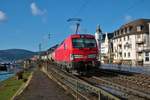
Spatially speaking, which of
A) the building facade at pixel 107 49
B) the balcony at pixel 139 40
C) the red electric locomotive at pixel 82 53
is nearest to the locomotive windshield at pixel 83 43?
the red electric locomotive at pixel 82 53

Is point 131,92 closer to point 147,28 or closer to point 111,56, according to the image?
point 147,28

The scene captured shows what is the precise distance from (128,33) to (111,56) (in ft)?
54.3

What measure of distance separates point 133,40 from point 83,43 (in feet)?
221

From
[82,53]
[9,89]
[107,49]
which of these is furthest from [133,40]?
[9,89]

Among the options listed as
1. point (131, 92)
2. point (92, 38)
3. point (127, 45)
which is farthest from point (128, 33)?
point (131, 92)

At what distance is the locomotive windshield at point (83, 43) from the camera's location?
30317 millimetres

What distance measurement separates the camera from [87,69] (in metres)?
30.5

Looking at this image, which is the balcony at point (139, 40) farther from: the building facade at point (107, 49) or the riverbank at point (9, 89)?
the riverbank at point (9, 89)

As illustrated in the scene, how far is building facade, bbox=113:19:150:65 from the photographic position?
92125 millimetres

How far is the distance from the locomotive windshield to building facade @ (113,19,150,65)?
58149 millimetres

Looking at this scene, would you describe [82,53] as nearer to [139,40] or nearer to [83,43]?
[83,43]

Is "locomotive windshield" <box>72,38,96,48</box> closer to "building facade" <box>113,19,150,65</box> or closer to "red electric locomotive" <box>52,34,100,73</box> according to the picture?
"red electric locomotive" <box>52,34,100,73</box>

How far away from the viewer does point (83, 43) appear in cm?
3064

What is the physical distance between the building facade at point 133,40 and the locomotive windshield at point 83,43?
58149 millimetres
